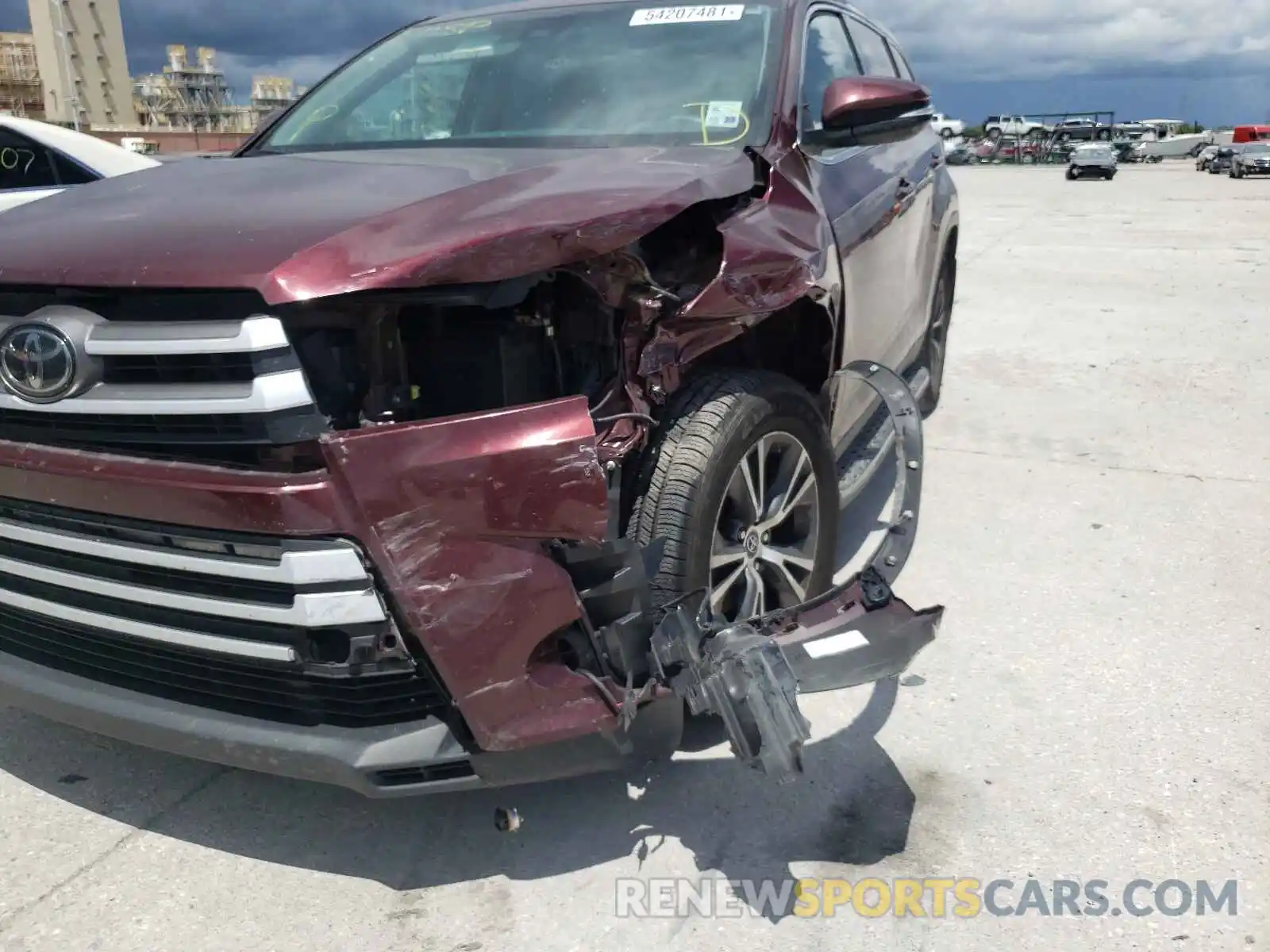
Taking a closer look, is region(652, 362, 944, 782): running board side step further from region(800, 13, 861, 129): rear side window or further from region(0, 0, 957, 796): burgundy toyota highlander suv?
region(800, 13, 861, 129): rear side window

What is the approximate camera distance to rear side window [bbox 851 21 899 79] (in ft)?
15.1

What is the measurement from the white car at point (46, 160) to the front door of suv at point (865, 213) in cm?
420

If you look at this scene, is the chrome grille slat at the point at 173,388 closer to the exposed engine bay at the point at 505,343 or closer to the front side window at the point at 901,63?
the exposed engine bay at the point at 505,343

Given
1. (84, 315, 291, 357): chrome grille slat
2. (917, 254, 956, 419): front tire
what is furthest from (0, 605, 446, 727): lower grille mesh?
(917, 254, 956, 419): front tire

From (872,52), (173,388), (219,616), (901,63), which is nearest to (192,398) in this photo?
(173,388)

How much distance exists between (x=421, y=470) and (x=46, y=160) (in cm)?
569

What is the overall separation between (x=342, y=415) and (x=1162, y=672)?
2.49 m

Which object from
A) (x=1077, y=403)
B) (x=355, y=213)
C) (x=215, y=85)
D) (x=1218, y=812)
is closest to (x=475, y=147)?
(x=355, y=213)

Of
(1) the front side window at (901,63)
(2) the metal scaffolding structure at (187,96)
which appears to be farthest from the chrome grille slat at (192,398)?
(2) the metal scaffolding structure at (187,96)

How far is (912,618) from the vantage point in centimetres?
242

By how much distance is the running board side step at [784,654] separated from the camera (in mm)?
2109

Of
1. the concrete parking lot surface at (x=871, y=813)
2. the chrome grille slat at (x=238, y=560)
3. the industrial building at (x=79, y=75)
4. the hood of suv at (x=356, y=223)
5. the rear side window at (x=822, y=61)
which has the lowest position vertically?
the concrete parking lot surface at (x=871, y=813)

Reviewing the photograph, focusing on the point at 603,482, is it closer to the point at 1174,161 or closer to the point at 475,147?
the point at 475,147

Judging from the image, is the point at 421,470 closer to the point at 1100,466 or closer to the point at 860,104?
the point at 860,104
